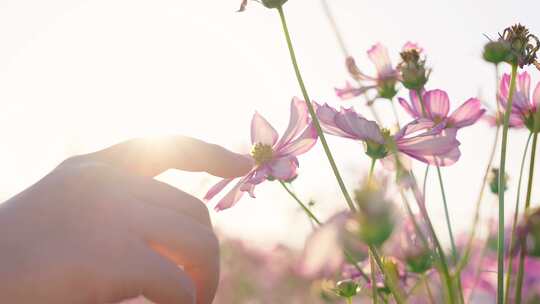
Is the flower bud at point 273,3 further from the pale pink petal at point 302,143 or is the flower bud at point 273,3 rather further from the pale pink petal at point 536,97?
the pale pink petal at point 536,97

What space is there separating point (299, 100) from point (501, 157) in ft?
0.56

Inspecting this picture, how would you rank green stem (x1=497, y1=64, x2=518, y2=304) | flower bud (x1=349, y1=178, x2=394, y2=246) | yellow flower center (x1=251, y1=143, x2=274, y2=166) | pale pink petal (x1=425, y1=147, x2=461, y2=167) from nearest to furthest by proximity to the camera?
flower bud (x1=349, y1=178, x2=394, y2=246) < green stem (x1=497, y1=64, x2=518, y2=304) < pale pink petal (x1=425, y1=147, x2=461, y2=167) < yellow flower center (x1=251, y1=143, x2=274, y2=166)

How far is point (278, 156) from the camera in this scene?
62 centimetres

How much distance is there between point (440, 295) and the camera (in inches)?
16.1

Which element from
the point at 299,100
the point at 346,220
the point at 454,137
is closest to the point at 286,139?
the point at 299,100

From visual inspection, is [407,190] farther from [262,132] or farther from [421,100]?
[262,132]

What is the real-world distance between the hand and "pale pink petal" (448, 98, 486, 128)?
0.57 ft

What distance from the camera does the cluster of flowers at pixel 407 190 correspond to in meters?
0.28

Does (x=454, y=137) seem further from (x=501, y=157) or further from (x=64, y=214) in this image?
(x=64, y=214)

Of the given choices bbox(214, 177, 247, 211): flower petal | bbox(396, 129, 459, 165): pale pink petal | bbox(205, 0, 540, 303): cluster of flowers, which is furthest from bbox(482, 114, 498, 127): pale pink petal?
bbox(214, 177, 247, 211): flower petal

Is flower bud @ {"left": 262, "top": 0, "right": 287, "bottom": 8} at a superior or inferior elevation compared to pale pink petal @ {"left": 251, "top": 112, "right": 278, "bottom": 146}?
superior

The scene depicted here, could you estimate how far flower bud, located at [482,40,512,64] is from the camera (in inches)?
20.6

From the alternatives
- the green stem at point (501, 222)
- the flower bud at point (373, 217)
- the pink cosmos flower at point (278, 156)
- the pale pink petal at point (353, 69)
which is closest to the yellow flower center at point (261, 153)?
the pink cosmos flower at point (278, 156)

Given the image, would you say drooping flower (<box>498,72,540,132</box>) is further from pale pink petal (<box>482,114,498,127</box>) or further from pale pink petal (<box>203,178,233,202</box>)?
pale pink petal (<box>203,178,233,202</box>)
